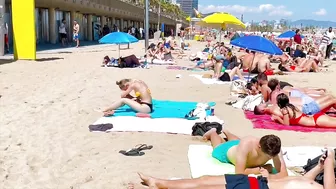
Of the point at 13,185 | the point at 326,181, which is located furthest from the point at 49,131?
the point at 326,181

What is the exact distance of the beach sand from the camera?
413 centimetres

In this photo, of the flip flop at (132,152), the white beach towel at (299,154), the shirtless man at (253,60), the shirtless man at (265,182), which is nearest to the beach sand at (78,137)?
the flip flop at (132,152)

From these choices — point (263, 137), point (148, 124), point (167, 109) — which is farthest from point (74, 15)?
point (263, 137)

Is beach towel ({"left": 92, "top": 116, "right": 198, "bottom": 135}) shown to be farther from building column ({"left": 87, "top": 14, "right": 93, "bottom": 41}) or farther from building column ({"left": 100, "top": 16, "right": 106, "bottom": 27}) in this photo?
building column ({"left": 100, "top": 16, "right": 106, "bottom": 27})

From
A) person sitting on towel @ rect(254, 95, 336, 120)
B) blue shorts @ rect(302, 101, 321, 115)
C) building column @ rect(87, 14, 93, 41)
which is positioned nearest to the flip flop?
person sitting on towel @ rect(254, 95, 336, 120)

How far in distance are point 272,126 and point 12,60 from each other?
33.9ft

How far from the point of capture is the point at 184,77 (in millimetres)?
11852

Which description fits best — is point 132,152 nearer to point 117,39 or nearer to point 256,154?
point 256,154

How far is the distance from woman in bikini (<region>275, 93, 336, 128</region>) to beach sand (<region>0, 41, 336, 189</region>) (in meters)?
0.37

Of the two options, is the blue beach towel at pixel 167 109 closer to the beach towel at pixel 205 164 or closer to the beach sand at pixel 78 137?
the beach sand at pixel 78 137

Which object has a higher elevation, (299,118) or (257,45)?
(257,45)

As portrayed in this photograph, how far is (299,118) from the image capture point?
20.6ft

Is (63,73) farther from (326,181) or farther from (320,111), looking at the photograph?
(326,181)

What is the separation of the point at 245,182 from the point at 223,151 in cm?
125
